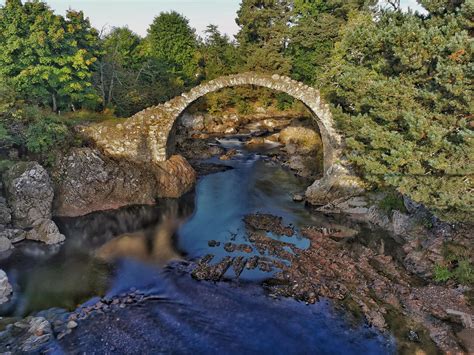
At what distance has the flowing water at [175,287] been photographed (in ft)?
42.2

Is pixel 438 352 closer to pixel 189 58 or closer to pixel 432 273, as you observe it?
pixel 432 273

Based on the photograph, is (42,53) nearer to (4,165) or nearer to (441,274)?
(4,165)

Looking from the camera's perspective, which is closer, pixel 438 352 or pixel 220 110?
pixel 438 352

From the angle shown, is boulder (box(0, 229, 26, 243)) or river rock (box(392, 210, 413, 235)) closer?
boulder (box(0, 229, 26, 243))

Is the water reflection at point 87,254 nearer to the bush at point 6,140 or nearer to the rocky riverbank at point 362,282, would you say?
the rocky riverbank at point 362,282

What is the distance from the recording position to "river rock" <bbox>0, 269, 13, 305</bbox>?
14609 mm

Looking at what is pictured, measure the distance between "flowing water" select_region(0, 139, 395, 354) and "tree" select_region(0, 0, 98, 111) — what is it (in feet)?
29.9

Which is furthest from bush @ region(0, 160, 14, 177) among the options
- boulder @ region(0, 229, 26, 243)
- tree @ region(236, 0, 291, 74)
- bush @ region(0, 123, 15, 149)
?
tree @ region(236, 0, 291, 74)

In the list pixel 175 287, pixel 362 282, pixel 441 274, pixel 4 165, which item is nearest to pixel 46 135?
pixel 4 165

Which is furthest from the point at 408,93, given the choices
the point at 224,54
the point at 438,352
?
the point at 224,54

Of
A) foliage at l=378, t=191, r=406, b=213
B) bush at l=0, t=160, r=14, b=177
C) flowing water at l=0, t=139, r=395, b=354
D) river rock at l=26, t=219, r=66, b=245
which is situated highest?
bush at l=0, t=160, r=14, b=177

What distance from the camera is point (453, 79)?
43.1ft

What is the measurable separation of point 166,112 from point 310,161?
1211cm

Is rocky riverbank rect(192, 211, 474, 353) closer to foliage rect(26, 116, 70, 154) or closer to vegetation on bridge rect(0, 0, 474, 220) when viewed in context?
vegetation on bridge rect(0, 0, 474, 220)
